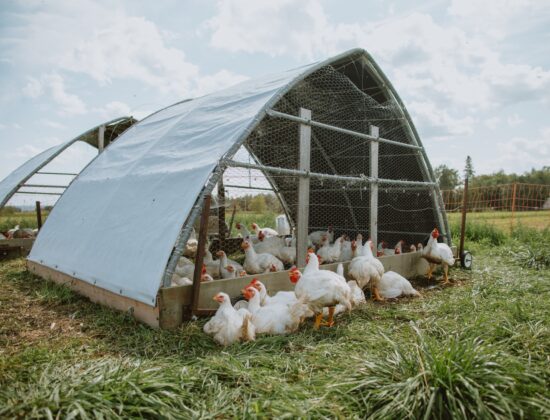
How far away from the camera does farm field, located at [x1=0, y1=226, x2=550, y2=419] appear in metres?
2.28

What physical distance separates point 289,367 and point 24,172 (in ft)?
32.2

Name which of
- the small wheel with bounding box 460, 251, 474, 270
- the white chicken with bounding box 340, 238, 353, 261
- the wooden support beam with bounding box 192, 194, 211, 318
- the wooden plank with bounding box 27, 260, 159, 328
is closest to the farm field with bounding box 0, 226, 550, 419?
the wooden plank with bounding box 27, 260, 159, 328

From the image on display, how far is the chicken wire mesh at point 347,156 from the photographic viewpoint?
7.23 m

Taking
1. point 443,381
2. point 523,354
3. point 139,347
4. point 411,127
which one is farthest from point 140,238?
point 411,127

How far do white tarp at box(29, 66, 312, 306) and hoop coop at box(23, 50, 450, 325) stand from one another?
0.06 ft

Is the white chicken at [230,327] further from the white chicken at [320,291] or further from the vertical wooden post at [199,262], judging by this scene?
the white chicken at [320,291]

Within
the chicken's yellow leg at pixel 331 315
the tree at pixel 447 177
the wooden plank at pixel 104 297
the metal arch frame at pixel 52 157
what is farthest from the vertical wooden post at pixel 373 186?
the tree at pixel 447 177

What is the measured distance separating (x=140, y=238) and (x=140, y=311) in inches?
34.4

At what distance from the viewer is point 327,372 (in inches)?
117

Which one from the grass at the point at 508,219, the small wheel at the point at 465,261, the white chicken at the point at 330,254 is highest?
the grass at the point at 508,219

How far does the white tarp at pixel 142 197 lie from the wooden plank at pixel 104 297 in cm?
10

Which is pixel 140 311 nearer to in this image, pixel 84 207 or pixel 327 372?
pixel 327 372

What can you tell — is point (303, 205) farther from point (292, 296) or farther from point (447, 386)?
point (447, 386)

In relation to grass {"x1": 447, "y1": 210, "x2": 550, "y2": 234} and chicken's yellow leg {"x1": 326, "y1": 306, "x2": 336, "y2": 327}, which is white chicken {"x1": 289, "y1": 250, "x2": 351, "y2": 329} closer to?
chicken's yellow leg {"x1": 326, "y1": 306, "x2": 336, "y2": 327}
